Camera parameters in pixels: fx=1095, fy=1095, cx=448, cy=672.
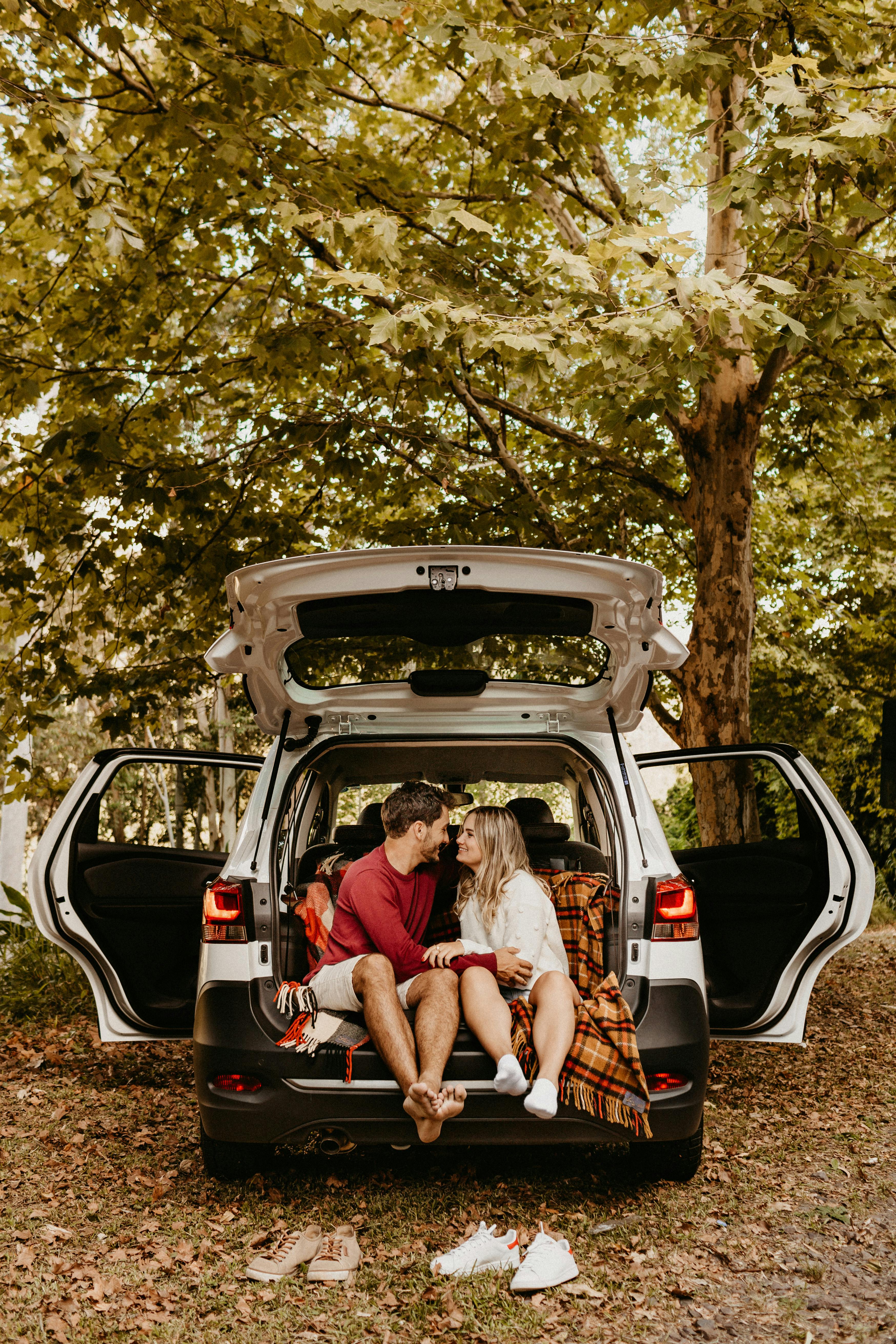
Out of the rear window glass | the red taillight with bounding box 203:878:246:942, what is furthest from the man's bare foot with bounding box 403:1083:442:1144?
the rear window glass

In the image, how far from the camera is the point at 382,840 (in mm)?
4852

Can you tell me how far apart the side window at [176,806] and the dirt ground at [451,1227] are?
13454mm

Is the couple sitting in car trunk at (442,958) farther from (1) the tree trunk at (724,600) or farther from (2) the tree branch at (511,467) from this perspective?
(2) the tree branch at (511,467)

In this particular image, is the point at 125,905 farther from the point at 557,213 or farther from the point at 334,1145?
the point at 557,213

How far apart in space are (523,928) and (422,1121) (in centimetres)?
81

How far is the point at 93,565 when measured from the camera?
293 inches

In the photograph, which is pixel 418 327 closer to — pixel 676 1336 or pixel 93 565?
pixel 93 565

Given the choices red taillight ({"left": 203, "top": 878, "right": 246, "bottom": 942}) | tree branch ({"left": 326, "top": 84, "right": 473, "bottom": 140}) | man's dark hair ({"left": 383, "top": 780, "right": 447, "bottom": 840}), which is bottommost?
red taillight ({"left": 203, "top": 878, "right": 246, "bottom": 942})

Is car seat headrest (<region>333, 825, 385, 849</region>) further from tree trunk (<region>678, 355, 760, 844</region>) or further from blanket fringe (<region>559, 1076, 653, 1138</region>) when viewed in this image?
tree trunk (<region>678, 355, 760, 844</region>)

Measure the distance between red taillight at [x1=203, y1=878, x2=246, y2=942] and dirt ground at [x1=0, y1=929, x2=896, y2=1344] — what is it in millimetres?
921

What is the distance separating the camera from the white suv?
3506mm

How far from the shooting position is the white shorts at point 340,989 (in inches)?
144

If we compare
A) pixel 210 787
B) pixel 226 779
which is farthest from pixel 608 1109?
pixel 210 787

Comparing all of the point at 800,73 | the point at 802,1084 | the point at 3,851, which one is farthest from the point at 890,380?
the point at 3,851
